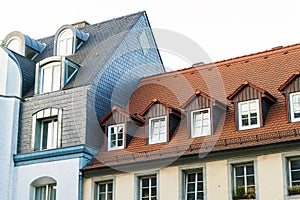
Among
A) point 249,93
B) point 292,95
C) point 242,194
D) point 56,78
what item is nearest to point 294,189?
point 242,194

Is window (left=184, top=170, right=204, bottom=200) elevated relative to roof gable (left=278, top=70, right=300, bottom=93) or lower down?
lower down

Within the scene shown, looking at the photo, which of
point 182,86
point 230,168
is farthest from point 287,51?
point 230,168

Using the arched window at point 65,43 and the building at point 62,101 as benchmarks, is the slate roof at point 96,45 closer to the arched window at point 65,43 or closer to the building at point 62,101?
the building at point 62,101

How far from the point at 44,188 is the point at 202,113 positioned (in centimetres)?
939

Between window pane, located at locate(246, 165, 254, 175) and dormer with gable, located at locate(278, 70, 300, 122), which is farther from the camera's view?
dormer with gable, located at locate(278, 70, 300, 122)

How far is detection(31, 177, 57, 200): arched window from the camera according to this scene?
124ft

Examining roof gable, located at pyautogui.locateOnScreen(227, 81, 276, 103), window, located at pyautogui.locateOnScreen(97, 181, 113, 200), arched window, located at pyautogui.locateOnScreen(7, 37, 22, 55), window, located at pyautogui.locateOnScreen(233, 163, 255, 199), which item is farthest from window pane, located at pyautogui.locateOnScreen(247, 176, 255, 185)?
arched window, located at pyautogui.locateOnScreen(7, 37, 22, 55)

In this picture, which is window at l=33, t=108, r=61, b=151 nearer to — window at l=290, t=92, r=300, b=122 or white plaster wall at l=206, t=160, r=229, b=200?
white plaster wall at l=206, t=160, r=229, b=200

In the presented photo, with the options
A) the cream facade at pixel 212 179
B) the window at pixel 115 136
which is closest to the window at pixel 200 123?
the cream facade at pixel 212 179

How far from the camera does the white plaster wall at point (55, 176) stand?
121ft

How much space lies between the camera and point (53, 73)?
41125 mm

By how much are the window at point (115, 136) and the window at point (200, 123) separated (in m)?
4.16

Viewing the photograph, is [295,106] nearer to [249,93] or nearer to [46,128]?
[249,93]

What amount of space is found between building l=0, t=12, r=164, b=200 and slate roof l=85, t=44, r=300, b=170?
1270 mm
